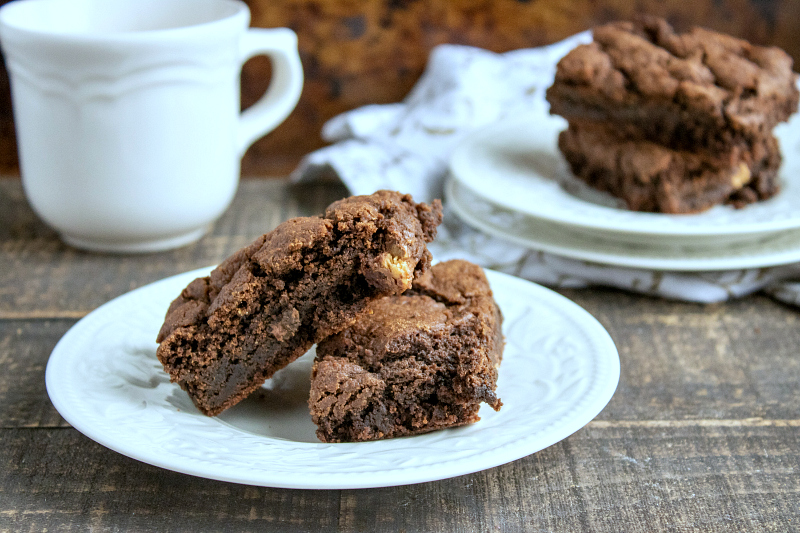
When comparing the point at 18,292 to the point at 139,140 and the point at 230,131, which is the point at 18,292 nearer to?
the point at 139,140

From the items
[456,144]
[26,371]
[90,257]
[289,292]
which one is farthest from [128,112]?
[456,144]

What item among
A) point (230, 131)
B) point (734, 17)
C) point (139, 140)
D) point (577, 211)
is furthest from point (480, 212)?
point (734, 17)

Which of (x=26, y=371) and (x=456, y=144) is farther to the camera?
(x=456, y=144)

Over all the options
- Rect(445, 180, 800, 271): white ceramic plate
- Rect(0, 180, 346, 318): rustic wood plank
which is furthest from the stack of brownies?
Rect(0, 180, 346, 318): rustic wood plank

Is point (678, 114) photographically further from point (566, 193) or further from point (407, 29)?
point (407, 29)

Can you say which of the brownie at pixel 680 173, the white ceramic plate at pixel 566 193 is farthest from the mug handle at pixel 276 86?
the brownie at pixel 680 173

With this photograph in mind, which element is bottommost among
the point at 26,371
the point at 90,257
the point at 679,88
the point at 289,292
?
the point at 90,257
